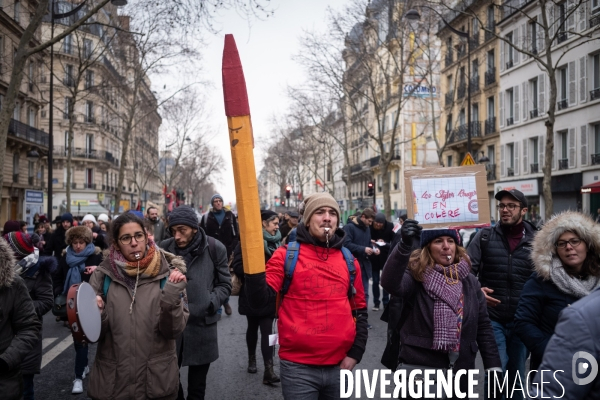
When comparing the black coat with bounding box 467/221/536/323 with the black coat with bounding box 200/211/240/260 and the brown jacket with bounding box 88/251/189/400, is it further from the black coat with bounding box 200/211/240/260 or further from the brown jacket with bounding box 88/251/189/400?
the black coat with bounding box 200/211/240/260

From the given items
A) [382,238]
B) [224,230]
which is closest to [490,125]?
[382,238]

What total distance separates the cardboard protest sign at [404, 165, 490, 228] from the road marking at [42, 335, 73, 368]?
5.29m

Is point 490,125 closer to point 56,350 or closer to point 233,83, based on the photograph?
point 56,350

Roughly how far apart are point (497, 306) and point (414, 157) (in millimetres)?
44983

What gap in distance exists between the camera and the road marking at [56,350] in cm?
698

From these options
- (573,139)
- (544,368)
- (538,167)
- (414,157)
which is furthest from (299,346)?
(414,157)

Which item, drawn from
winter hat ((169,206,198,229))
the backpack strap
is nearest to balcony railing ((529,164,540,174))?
winter hat ((169,206,198,229))

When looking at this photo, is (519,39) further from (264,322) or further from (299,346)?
(299,346)

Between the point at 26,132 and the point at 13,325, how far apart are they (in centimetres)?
3668

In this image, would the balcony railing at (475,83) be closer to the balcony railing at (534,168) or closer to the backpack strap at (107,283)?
the balcony railing at (534,168)

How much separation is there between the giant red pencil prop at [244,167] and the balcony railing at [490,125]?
34.5 m

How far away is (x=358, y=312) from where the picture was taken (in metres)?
3.39

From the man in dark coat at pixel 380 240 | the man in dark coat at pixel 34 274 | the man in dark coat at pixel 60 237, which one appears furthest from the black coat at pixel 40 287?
the man in dark coat at pixel 380 240

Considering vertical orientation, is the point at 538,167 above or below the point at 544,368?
above
